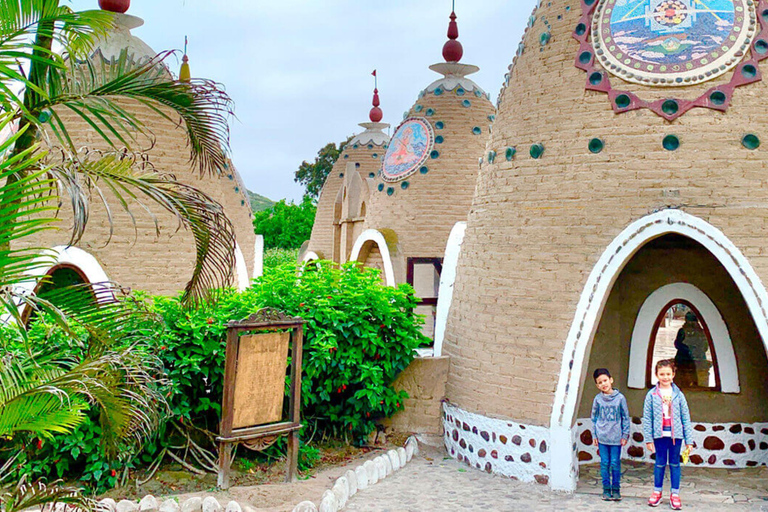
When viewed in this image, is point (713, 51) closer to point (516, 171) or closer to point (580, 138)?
point (580, 138)

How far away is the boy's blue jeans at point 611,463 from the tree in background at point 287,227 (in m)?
34.4

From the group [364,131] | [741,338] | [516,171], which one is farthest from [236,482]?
[364,131]

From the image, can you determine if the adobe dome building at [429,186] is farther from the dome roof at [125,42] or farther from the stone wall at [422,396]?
the dome roof at [125,42]

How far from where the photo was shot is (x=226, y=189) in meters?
14.0

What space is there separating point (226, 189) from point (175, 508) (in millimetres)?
8184

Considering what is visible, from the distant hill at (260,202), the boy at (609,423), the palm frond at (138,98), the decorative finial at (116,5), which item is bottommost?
the boy at (609,423)

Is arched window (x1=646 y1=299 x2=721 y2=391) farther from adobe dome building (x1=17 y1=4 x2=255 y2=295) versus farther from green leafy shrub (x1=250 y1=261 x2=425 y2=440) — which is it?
adobe dome building (x1=17 y1=4 x2=255 y2=295)

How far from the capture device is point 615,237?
24.1 ft

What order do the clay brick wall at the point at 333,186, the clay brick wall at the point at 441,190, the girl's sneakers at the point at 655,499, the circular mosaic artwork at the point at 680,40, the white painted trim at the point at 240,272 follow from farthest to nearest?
the clay brick wall at the point at 333,186, the clay brick wall at the point at 441,190, the white painted trim at the point at 240,272, the circular mosaic artwork at the point at 680,40, the girl's sneakers at the point at 655,499

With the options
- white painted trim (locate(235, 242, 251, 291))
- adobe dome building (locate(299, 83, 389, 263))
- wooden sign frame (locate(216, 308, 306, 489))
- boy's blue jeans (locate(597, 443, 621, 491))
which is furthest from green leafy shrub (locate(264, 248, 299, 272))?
boy's blue jeans (locate(597, 443, 621, 491))

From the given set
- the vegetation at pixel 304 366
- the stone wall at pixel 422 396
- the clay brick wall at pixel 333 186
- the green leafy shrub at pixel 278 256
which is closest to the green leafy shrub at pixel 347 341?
the vegetation at pixel 304 366

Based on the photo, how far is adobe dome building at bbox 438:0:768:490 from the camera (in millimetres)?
7270

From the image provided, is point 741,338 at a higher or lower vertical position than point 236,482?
higher

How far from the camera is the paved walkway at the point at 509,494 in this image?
6891 millimetres
